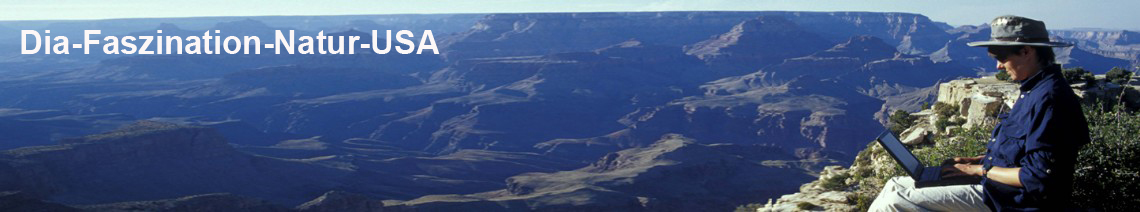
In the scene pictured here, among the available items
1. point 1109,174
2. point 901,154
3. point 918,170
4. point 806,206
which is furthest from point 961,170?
point 806,206

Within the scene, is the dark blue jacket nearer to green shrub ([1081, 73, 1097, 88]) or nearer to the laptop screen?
the laptop screen

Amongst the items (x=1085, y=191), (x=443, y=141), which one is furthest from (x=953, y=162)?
(x=443, y=141)

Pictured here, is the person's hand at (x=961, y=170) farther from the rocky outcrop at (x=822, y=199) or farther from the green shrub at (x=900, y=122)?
the green shrub at (x=900, y=122)

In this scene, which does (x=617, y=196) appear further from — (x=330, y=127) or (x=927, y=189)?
(x=330, y=127)

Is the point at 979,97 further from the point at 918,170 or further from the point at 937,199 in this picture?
the point at 918,170

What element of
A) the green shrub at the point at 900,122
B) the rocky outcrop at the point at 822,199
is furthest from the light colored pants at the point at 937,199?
the green shrub at the point at 900,122
